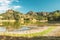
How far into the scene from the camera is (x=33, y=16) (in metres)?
44.1

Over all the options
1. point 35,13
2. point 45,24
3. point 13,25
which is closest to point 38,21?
point 45,24

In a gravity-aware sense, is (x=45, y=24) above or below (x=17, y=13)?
below

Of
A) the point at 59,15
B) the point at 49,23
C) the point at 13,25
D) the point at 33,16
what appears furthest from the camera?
the point at 33,16

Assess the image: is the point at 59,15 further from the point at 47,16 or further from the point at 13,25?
the point at 13,25

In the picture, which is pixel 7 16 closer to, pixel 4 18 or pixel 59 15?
→ pixel 4 18

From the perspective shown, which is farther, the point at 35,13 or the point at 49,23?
the point at 35,13

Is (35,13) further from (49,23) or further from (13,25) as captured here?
(13,25)

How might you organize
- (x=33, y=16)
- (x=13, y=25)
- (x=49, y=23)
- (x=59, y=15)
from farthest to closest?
(x=33, y=16)
(x=59, y=15)
(x=49, y=23)
(x=13, y=25)

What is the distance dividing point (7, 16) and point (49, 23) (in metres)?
10.1

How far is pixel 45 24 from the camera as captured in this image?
39.4 metres

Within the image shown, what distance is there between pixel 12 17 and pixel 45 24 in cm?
773

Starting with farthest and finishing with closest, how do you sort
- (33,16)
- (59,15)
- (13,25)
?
(33,16) < (59,15) < (13,25)

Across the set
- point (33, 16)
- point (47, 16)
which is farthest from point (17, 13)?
point (47, 16)

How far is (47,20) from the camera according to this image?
39188 millimetres
